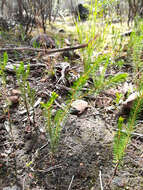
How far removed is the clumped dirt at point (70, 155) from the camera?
895 millimetres

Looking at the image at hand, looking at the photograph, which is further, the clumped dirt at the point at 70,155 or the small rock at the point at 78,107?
the small rock at the point at 78,107

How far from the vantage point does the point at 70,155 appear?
104cm

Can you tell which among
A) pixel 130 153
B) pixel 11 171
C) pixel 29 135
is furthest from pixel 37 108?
pixel 130 153

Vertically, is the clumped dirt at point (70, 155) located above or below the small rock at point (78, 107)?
below

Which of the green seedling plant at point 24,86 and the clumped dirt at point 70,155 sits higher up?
the green seedling plant at point 24,86

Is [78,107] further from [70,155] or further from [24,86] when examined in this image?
[24,86]

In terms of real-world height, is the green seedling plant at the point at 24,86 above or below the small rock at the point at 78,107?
above

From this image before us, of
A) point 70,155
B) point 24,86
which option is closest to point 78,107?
point 70,155

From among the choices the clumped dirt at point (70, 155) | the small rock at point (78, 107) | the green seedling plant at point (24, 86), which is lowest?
the clumped dirt at point (70, 155)

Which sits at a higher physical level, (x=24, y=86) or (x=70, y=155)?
(x=24, y=86)

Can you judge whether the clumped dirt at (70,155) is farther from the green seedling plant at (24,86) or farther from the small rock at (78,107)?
the green seedling plant at (24,86)

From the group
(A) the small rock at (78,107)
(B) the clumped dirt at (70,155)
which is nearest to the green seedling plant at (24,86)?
(B) the clumped dirt at (70,155)

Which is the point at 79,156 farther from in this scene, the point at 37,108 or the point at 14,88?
the point at 14,88

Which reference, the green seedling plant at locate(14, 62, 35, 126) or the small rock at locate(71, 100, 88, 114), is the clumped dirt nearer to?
the small rock at locate(71, 100, 88, 114)
